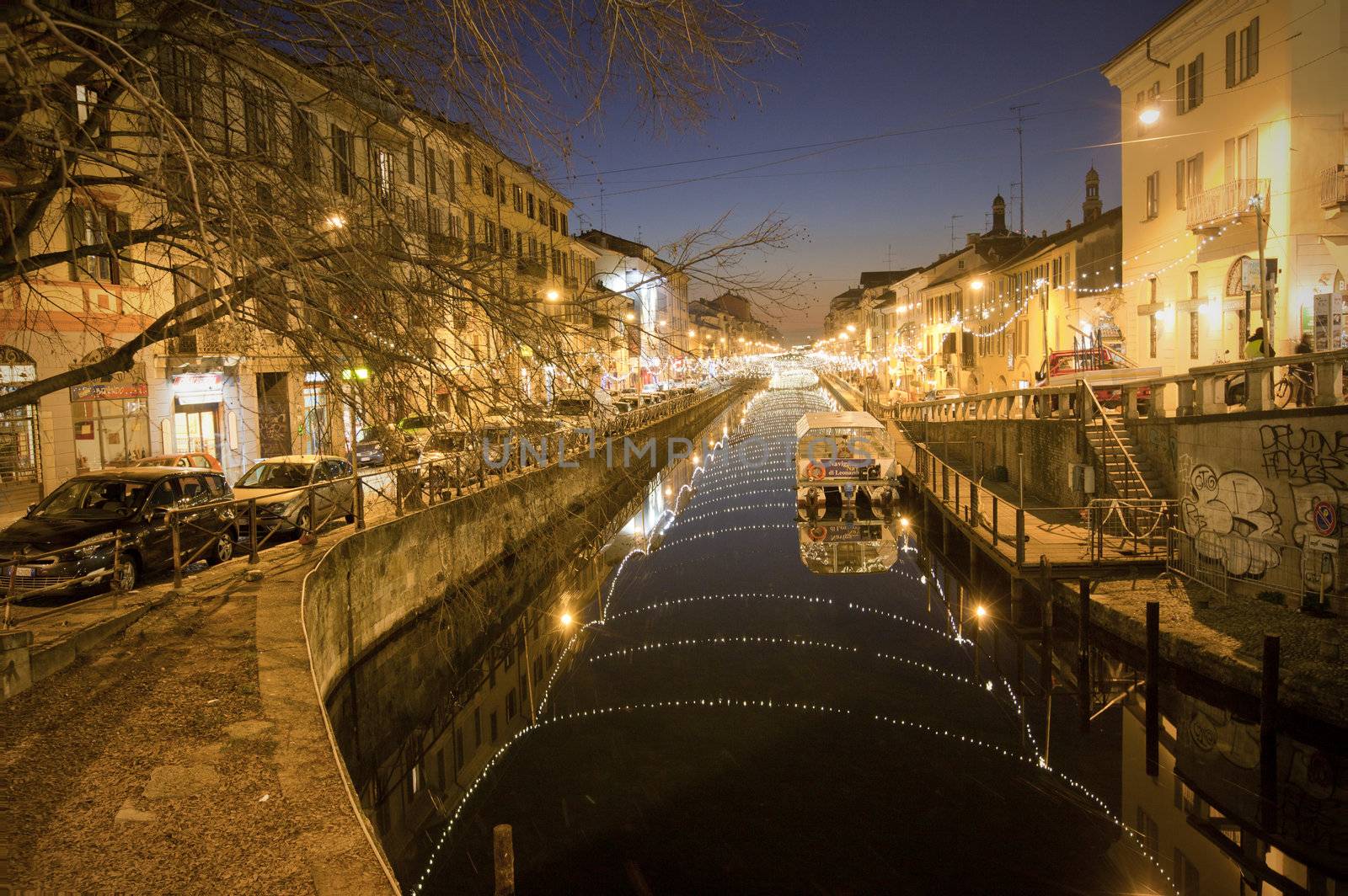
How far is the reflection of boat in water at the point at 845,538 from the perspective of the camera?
2166 centimetres

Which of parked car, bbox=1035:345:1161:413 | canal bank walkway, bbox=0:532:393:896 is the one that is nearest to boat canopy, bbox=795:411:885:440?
parked car, bbox=1035:345:1161:413

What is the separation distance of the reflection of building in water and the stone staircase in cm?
739

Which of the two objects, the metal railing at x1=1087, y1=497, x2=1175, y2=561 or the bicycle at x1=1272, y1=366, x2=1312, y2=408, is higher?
the bicycle at x1=1272, y1=366, x2=1312, y2=408

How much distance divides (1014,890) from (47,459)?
69.1ft

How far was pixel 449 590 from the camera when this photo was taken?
53.0 feet

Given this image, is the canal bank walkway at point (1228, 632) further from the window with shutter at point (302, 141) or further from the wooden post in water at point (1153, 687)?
the window with shutter at point (302, 141)

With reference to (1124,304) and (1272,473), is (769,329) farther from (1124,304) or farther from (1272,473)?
(1124,304)

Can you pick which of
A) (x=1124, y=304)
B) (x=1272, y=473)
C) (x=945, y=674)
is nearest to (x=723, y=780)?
(x=945, y=674)

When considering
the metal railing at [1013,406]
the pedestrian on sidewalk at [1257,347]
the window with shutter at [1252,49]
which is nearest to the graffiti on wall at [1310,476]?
the pedestrian on sidewalk at [1257,347]

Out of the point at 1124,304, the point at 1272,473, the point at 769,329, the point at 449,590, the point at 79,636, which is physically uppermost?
the point at 1124,304

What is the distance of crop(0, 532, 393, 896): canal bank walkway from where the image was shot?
4.70m

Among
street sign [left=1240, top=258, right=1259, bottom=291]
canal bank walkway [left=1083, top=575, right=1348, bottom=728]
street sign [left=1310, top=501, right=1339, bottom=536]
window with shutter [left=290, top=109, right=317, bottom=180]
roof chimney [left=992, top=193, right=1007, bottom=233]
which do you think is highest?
roof chimney [left=992, top=193, right=1007, bottom=233]

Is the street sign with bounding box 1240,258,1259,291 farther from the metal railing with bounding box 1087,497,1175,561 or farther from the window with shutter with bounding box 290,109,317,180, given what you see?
the window with shutter with bounding box 290,109,317,180

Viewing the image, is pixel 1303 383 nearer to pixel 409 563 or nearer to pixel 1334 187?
pixel 1334 187
